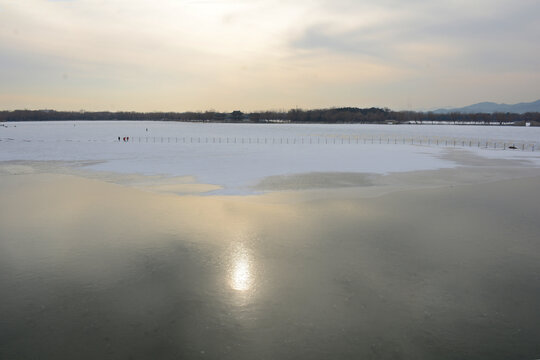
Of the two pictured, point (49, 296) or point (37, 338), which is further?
point (49, 296)

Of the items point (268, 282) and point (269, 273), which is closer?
point (268, 282)

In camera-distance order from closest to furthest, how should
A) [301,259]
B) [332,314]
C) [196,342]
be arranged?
1. [196,342]
2. [332,314]
3. [301,259]

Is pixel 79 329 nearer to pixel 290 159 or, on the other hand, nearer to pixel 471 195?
pixel 471 195

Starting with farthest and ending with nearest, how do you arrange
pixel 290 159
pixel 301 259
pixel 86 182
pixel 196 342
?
pixel 290 159
pixel 86 182
pixel 301 259
pixel 196 342

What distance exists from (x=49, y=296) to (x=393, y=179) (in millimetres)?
18341

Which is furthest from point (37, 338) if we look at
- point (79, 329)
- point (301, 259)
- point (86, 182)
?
point (86, 182)

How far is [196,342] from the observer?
20.5 ft

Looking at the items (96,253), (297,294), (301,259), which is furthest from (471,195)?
(96,253)

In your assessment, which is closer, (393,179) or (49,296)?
(49,296)

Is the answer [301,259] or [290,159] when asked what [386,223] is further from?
[290,159]

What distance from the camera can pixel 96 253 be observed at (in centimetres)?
994

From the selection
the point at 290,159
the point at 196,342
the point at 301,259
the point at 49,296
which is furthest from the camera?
the point at 290,159

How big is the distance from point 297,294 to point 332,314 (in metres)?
0.99

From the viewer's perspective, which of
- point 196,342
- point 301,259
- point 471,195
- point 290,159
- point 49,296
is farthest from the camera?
point 290,159
